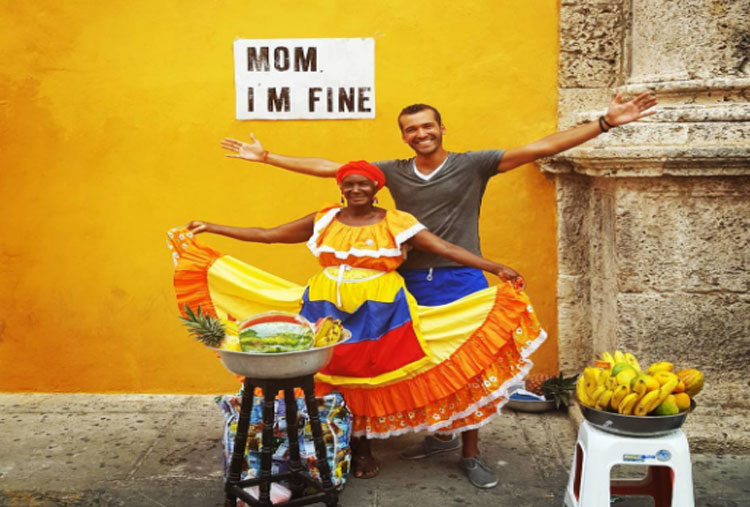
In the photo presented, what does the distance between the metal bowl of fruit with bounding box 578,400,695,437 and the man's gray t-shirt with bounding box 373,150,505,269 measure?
128 cm

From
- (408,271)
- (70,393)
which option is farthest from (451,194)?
(70,393)

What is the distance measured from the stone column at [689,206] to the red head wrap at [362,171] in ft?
3.97

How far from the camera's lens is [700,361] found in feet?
15.7

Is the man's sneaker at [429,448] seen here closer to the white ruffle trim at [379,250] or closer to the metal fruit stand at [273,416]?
the metal fruit stand at [273,416]

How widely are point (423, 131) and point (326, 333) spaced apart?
4.03 ft

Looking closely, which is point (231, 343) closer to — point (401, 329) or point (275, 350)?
point (275, 350)

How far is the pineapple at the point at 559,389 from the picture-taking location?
17.7ft

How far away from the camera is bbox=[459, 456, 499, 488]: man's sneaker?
440cm

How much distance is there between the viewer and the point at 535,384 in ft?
18.1

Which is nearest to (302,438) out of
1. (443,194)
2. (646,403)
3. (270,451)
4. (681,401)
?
(270,451)

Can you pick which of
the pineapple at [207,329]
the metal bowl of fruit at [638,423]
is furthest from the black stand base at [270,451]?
the metal bowl of fruit at [638,423]

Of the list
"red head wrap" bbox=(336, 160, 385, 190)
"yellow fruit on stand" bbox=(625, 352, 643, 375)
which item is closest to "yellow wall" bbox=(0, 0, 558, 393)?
"red head wrap" bbox=(336, 160, 385, 190)

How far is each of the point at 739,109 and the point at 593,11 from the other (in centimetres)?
115

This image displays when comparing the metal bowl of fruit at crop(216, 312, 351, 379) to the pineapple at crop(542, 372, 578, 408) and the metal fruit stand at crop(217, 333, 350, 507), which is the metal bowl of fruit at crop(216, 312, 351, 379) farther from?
the pineapple at crop(542, 372, 578, 408)
